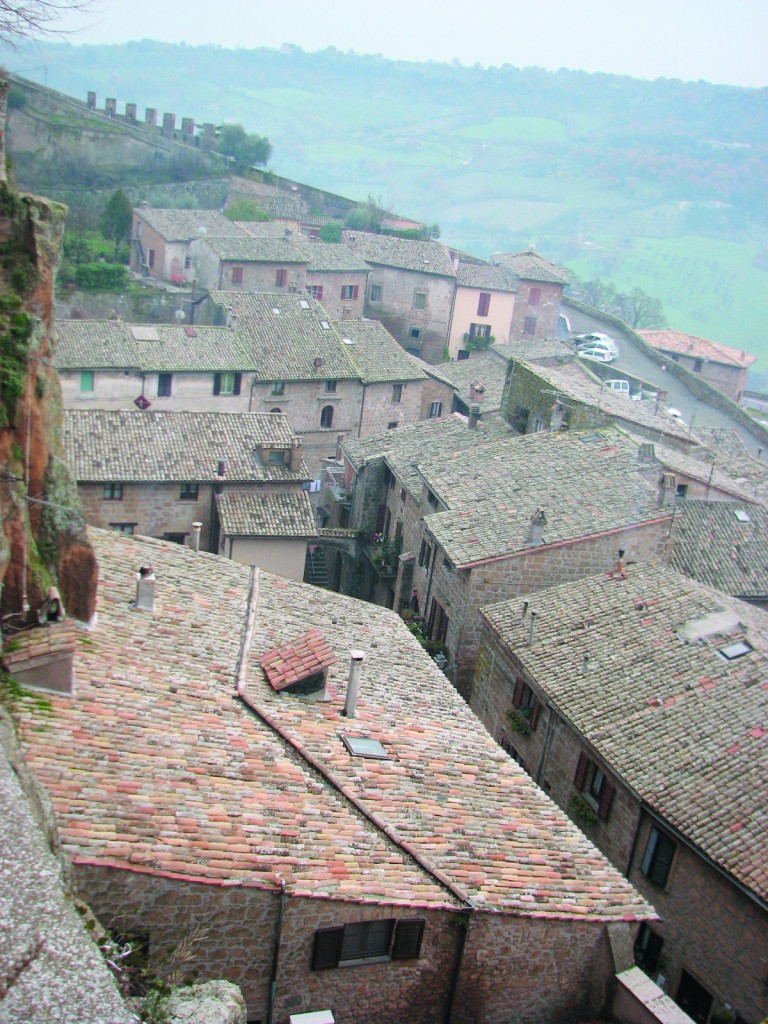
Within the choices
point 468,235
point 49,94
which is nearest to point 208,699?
point 49,94

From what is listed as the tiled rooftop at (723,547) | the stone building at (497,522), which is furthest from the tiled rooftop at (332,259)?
the tiled rooftop at (723,547)

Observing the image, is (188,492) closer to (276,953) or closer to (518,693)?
(518,693)

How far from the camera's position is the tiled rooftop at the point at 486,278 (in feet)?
212

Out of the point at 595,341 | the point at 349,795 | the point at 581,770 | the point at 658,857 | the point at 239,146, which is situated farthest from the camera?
the point at 239,146

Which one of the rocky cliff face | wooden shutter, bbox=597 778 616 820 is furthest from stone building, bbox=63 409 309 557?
the rocky cliff face

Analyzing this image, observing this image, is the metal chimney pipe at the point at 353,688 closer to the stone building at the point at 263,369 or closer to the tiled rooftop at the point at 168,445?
the tiled rooftop at the point at 168,445

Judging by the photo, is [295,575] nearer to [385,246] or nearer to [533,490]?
[533,490]

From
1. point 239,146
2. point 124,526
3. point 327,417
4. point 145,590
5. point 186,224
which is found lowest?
point 327,417

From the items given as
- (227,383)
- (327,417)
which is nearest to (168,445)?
(227,383)

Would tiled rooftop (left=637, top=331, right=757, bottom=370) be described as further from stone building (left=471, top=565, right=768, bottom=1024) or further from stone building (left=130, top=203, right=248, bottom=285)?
stone building (left=471, top=565, right=768, bottom=1024)

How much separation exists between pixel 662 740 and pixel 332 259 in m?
48.4

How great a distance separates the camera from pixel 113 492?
101 feet

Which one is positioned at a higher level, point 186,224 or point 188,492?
point 186,224

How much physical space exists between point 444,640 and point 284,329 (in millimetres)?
24534
